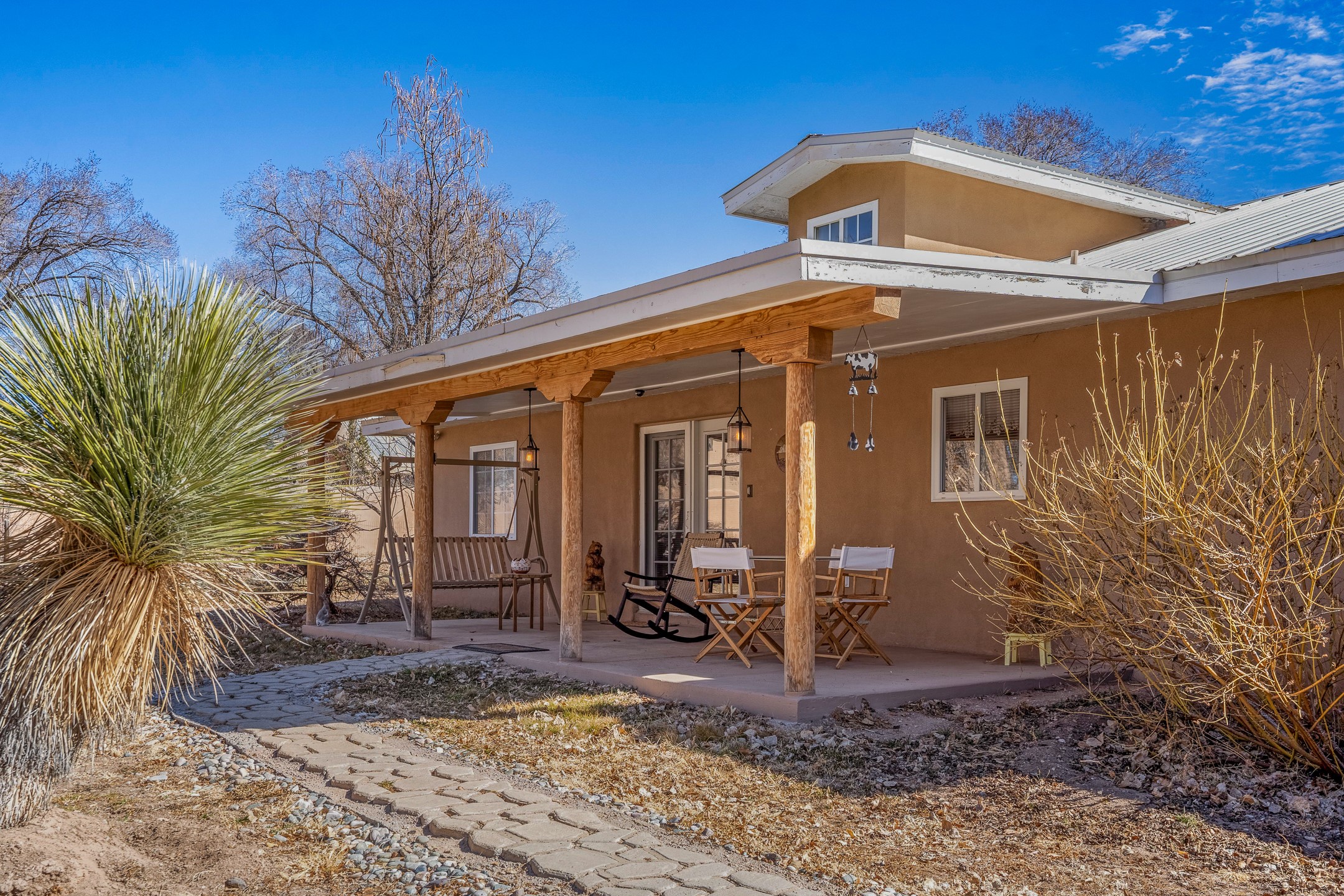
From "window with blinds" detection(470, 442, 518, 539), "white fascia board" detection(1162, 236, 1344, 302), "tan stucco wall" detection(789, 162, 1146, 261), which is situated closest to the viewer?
"white fascia board" detection(1162, 236, 1344, 302)

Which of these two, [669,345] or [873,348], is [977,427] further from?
[669,345]

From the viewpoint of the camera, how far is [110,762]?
17.1 feet

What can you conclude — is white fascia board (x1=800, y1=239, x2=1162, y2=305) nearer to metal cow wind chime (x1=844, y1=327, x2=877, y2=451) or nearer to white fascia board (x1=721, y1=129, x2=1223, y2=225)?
metal cow wind chime (x1=844, y1=327, x2=877, y2=451)

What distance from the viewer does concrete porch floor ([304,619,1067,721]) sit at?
18.8ft

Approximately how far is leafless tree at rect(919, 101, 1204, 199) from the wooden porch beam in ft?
47.6

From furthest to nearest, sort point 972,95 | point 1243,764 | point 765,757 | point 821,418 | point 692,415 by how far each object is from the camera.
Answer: point 972,95
point 692,415
point 821,418
point 765,757
point 1243,764

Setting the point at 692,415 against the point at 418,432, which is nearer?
the point at 418,432

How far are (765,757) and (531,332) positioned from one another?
130 inches

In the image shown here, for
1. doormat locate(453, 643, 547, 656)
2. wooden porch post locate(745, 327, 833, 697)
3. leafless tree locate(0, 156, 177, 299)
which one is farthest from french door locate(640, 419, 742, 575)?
leafless tree locate(0, 156, 177, 299)

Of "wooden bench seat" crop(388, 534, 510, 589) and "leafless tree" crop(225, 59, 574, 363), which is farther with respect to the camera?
"leafless tree" crop(225, 59, 574, 363)

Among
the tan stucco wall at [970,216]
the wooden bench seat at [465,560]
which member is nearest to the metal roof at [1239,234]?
the tan stucco wall at [970,216]

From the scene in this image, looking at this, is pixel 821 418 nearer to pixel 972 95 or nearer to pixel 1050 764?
pixel 1050 764

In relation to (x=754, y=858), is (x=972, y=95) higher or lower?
higher

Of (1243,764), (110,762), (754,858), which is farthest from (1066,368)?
(110,762)
